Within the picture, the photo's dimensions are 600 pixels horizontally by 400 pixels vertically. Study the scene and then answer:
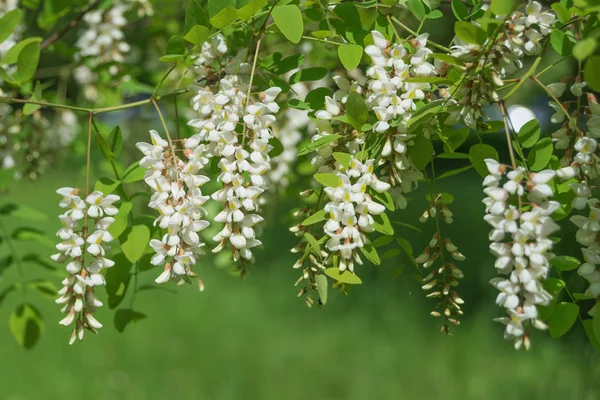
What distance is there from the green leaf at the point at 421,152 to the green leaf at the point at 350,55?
0.55ft

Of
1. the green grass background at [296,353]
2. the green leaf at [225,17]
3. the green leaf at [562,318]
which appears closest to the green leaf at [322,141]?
the green leaf at [225,17]

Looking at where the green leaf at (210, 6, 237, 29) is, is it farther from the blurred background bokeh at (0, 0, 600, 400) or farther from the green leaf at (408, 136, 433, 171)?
the blurred background bokeh at (0, 0, 600, 400)

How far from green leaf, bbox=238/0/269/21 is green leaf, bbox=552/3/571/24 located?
1.52ft

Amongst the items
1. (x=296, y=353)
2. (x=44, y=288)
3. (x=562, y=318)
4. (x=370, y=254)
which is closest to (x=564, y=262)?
(x=562, y=318)

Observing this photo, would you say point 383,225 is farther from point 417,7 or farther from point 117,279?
point 117,279

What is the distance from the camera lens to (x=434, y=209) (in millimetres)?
1158

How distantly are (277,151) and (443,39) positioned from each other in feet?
7.73

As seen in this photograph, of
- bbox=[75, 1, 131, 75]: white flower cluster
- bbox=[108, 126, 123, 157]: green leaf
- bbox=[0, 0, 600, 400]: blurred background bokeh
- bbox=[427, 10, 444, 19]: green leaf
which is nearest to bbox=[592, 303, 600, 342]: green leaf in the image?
bbox=[427, 10, 444, 19]: green leaf

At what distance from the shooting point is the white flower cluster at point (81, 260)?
107 centimetres

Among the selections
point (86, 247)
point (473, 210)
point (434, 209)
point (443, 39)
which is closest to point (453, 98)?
point (434, 209)

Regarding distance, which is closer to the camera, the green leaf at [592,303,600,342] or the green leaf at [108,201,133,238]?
the green leaf at [592,303,600,342]

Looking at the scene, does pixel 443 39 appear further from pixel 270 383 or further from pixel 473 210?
pixel 473 210

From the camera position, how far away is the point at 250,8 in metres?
1.11

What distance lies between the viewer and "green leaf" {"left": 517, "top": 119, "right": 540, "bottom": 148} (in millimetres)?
1106
